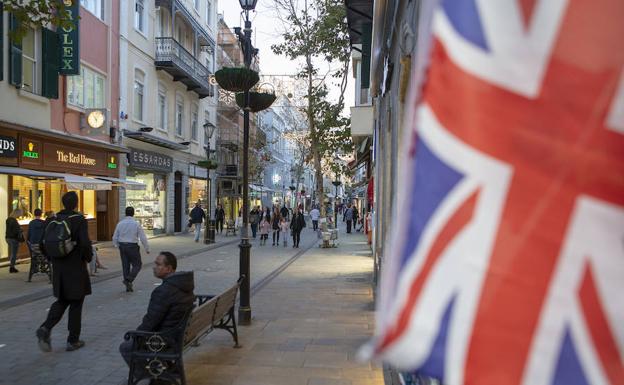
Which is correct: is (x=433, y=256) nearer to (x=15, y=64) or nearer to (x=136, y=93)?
(x=15, y=64)

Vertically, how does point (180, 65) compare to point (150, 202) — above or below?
above

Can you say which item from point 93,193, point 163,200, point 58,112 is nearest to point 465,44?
point 58,112

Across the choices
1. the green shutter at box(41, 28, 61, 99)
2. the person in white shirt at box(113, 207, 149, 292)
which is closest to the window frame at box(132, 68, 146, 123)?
the green shutter at box(41, 28, 61, 99)

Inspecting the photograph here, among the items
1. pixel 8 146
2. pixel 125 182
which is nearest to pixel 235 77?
pixel 8 146

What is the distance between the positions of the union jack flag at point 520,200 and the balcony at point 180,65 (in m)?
26.0

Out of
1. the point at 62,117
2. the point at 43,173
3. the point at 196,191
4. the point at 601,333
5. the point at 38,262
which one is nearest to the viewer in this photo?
the point at 601,333

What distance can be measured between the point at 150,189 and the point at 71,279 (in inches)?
809

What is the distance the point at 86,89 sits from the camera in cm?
1948

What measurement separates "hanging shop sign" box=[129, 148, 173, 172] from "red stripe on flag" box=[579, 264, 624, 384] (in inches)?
928

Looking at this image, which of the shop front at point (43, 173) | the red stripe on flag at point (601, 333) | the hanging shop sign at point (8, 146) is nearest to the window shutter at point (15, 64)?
the shop front at point (43, 173)

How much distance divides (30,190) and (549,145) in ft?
58.7

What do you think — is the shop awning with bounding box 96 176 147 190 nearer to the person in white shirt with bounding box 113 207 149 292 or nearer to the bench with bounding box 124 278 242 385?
the person in white shirt with bounding box 113 207 149 292

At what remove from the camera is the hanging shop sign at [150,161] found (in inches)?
918

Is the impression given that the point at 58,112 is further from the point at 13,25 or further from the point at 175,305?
the point at 175,305
